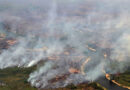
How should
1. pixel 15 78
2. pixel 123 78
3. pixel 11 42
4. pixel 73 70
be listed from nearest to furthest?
pixel 15 78
pixel 123 78
pixel 73 70
pixel 11 42

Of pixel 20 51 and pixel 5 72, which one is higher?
pixel 20 51

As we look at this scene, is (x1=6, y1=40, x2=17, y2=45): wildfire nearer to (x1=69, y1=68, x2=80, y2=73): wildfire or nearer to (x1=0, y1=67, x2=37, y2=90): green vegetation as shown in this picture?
(x1=0, y1=67, x2=37, y2=90): green vegetation

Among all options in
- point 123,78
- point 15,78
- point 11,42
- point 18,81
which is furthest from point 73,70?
point 11,42

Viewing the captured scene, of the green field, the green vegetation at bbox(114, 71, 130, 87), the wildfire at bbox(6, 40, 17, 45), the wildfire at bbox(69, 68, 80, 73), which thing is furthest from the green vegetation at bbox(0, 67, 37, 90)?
the wildfire at bbox(6, 40, 17, 45)

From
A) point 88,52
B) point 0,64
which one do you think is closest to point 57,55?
point 88,52

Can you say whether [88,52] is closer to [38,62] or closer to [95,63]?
[95,63]

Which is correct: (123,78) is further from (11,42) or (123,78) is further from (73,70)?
(11,42)

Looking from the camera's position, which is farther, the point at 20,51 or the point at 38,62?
the point at 20,51

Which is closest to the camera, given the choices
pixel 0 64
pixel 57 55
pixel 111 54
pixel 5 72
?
pixel 5 72

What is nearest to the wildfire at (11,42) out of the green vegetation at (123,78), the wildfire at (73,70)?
the wildfire at (73,70)

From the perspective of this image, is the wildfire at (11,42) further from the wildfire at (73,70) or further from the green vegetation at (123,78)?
the green vegetation at (123,78)

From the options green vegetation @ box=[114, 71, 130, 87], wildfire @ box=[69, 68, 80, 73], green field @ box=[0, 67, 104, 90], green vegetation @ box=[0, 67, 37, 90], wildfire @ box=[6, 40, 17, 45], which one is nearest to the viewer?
green field @ box=[0, 67, 104, 90]
